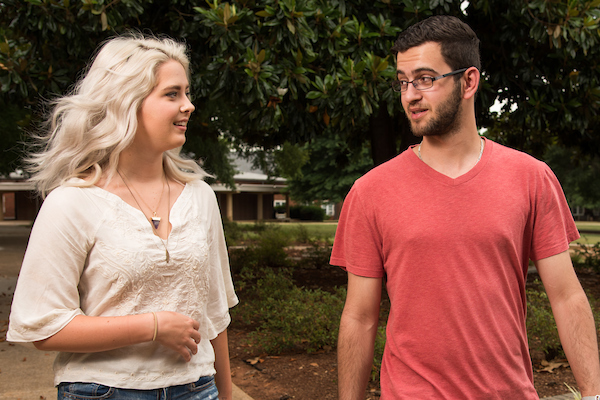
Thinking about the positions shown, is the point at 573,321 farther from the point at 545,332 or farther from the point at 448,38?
the point at 545,332

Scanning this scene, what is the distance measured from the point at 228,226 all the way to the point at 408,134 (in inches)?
650

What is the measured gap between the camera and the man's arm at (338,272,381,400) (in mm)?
1995

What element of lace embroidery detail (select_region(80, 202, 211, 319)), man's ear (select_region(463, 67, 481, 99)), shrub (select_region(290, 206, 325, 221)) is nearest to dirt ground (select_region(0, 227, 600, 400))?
lace embroidery detail (select_region(80, 202, 211, 319))

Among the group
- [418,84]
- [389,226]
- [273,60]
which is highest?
[273,60]

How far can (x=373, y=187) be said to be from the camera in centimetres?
201

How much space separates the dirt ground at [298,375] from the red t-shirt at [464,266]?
8.13 feet

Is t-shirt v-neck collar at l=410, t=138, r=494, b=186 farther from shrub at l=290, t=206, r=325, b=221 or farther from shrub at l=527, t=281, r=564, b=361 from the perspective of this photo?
shrub at l=290, t=206, r=325, b=221

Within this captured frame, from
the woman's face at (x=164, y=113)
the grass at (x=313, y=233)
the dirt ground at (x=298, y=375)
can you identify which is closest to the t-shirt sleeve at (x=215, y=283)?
the woman's face at (x=164, y=113)

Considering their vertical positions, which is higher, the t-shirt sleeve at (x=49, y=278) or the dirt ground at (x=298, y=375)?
the t-shirt sleeve at (x=49, y=278)

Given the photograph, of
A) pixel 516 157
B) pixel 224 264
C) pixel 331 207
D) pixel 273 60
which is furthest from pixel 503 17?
pixel 331 207

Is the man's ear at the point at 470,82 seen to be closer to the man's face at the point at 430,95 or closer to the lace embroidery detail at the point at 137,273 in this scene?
the man's face at the point at 430,95

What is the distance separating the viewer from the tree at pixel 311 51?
5.08 meters

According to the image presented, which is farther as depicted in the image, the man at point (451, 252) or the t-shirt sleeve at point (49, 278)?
the man at point (451, 252)

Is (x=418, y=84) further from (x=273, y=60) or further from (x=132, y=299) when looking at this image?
(x=273, y=60)
